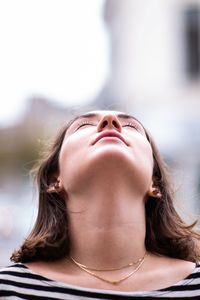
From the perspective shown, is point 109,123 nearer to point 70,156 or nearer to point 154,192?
point 70,156

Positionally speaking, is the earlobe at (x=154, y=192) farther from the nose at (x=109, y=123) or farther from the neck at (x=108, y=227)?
the nose at (x=109, y=123)

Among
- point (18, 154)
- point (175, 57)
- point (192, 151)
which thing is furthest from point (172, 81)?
point (18, 154)

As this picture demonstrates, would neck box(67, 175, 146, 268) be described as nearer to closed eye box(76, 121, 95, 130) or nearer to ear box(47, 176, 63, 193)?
ear box(47, 176, 63, 193)

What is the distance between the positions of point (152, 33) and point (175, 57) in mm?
841

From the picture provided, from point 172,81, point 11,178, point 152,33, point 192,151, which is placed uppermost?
point 152,33

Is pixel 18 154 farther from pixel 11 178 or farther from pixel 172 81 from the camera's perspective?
pixel 172 81

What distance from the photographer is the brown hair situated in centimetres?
300

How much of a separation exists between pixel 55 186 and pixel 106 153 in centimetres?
36

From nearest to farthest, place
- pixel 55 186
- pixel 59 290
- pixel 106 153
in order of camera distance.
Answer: pixel 59 290 → pixel 106 153 → pixel 55 186

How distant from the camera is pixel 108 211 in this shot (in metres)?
2.99

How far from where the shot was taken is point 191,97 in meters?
18.7


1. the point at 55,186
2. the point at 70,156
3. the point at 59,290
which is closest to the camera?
the point at 59,290

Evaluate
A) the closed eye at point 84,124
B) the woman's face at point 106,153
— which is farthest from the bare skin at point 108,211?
the closed eye at point 84,124

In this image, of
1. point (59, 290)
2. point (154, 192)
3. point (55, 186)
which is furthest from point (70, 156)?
point (59, 290)
